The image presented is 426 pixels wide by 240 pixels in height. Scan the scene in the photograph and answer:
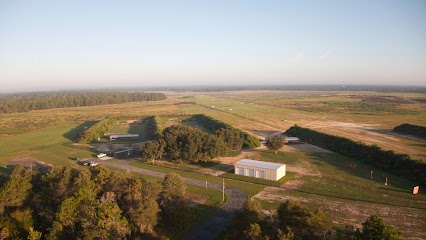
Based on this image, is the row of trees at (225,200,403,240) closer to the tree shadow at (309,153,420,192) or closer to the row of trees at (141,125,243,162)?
the tree shadow at (309,153,420,192)

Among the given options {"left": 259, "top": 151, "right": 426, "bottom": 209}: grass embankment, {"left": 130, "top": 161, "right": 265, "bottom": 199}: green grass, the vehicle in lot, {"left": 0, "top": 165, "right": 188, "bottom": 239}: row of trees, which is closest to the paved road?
{"left": 130, "top": 161, "right": 265, "bottom": 199}: green grass

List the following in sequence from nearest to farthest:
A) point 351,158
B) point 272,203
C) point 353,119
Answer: point 272,203, point 351,158, point 353,119

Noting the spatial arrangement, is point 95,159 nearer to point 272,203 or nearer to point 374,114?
point 272,203

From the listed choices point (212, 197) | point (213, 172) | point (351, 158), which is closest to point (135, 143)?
point (213, 172)

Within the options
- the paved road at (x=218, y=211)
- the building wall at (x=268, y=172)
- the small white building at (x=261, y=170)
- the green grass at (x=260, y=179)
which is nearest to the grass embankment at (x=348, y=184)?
the green grass at (x=260, y=179)

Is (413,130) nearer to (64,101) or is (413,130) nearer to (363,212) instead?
(363,212)

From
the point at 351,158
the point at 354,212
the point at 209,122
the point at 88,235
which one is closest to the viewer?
the point at 88,235

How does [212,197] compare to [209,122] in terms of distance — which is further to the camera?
[209,122]
